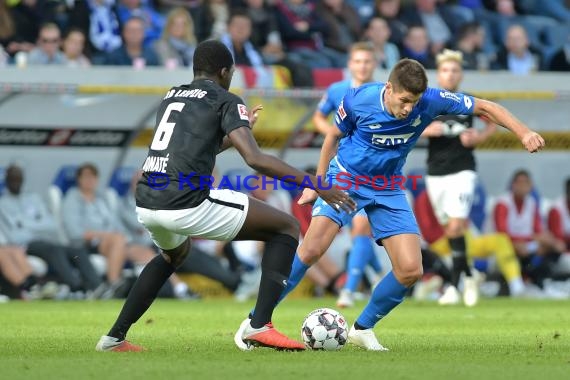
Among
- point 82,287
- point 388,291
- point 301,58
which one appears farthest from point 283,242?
point 301,58

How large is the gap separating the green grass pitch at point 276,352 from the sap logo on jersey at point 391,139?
4.55ft

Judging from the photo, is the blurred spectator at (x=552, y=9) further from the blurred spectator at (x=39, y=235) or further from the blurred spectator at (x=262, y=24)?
the blurred spectator at (x=39, y=235)

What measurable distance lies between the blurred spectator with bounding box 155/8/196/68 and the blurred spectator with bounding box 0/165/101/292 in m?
2.57

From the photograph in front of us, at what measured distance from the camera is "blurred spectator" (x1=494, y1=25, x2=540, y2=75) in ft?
64.2

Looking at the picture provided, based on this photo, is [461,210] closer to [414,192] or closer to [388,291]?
[414,192]

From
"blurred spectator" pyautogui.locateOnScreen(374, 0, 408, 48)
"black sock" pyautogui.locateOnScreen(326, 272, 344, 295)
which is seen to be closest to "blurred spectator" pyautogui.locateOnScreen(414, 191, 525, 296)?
"black sock" pyautogui.locateOnScreen(326, 272, 344, 295)

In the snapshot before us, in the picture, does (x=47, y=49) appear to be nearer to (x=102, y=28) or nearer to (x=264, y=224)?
(x=102, y=28)

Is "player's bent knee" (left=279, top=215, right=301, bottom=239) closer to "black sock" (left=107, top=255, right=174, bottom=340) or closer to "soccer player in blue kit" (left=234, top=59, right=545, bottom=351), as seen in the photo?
"soccer player in blue kit" (left=234, top=59, right=545, bottom=351)

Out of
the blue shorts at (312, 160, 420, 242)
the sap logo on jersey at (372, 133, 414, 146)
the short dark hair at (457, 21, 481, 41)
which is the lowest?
the short dark hair at (457, 21, 481, 41)

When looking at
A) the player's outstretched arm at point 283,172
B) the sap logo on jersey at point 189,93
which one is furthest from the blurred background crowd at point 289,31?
the player's outstretched arm at point 283,172

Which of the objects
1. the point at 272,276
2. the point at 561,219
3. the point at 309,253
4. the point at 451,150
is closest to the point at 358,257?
the point at 451,150

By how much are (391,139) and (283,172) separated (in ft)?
5.08

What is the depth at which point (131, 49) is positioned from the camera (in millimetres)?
16797

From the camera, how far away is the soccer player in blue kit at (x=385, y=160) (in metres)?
8.52
